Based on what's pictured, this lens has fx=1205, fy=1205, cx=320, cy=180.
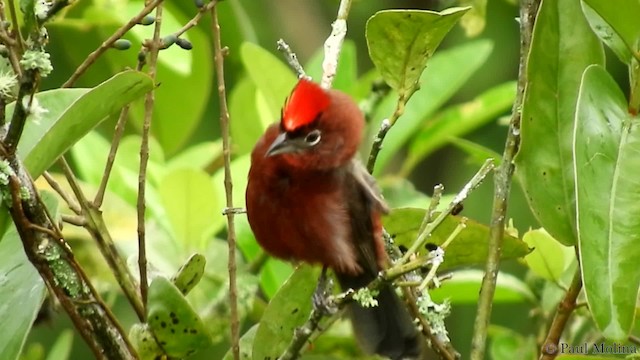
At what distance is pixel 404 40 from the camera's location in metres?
1.78

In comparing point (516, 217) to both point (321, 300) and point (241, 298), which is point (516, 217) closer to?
point (241, 298)

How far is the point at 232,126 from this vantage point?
109 inches

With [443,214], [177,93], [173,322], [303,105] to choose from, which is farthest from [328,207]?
[177,93]

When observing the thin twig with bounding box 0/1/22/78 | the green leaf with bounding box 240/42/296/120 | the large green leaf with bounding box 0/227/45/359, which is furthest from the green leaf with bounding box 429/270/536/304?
the thin twig with bounding box 0/1/22/78

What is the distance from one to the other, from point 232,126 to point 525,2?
1132 millimetres

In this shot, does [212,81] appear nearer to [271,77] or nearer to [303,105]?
[271,77]

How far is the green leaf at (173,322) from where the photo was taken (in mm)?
1728

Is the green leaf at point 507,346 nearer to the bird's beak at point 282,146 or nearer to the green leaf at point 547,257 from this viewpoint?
the green leaf at point 547,257

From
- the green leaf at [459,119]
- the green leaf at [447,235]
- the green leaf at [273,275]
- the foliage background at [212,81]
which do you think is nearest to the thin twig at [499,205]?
the green leaf at [447,235]

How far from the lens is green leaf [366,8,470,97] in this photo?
5.68 ft

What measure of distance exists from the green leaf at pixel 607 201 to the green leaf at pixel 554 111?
108mm

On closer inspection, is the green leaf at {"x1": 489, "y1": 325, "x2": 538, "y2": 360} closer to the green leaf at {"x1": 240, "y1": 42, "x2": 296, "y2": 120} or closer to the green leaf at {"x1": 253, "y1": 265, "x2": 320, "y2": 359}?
the green leaf at {"x1": 253, "y1": 265, "x2": 320, "y2": 359}

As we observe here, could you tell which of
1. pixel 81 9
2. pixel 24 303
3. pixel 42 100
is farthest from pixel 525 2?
pixel 81 9

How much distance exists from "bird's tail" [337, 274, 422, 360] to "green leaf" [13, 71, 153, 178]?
686mm
